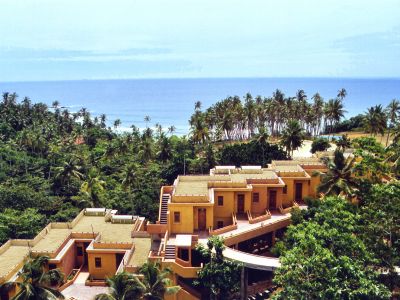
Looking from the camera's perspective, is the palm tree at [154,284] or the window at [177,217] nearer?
the palm tree at [154,284]

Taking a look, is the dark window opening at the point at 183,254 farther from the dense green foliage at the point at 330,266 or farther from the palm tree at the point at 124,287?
the dense green foliage at the point at 330,266

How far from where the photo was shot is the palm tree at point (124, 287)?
26163 millimetres

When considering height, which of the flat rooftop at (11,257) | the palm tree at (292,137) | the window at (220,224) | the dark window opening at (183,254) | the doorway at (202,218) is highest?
the palm tree at (292,137)

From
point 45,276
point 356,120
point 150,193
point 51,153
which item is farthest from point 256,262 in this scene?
point 356,120

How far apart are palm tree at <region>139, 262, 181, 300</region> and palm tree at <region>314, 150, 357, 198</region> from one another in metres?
18.1

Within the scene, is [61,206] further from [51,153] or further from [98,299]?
[98,299]

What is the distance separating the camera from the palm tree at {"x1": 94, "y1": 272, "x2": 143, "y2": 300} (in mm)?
26163

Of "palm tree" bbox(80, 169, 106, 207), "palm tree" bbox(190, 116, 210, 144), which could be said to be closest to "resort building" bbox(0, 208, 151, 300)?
"palm tree" bbox(80, 169, 106, 207)

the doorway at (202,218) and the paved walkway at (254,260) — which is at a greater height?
the doorway at (202,218)

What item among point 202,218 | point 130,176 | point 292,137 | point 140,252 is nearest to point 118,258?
point 140,252

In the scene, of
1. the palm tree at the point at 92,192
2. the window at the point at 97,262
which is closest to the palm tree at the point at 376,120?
the palm tree at the point at 92,192

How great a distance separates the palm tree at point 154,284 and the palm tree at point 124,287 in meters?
0.41

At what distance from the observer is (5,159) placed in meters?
78.1

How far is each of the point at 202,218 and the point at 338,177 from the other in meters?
13.3
